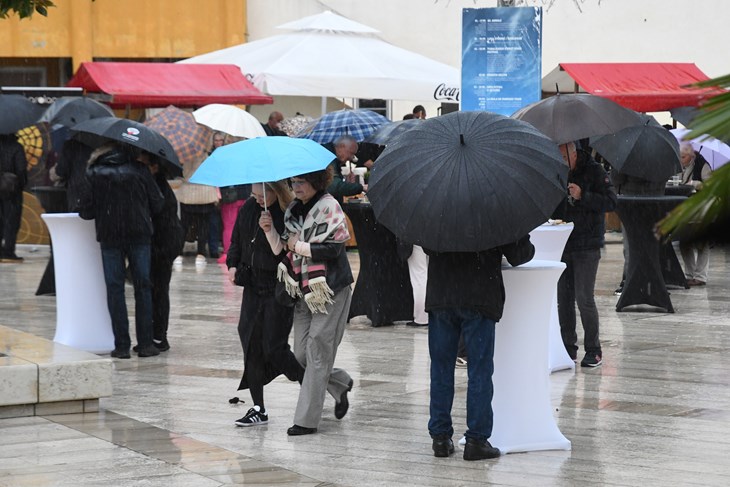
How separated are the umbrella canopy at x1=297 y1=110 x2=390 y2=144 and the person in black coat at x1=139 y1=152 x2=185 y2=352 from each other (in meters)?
3.08

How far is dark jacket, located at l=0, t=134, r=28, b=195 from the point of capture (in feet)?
58.0

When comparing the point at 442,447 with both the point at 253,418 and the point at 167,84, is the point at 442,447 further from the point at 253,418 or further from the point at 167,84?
the point at 167,84

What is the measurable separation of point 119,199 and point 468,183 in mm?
4568

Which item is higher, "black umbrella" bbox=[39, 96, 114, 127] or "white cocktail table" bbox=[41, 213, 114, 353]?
"black umbrella" bbox=[39, 96, 114, 127]

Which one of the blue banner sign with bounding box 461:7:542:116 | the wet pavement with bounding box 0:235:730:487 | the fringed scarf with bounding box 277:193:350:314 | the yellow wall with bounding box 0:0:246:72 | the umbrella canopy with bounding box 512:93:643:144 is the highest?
the yellow wall with bounding box 0:0:246:72

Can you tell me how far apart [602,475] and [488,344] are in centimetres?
83

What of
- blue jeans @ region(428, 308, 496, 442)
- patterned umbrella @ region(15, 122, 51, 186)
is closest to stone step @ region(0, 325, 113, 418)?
blue jeans @ region(428, 308, 496, 442)

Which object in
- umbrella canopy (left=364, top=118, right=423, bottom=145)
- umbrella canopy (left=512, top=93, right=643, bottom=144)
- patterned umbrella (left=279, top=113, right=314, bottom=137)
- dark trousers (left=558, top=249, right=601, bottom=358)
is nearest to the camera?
umbrella canopy (left=512, top=93, right=643, bottom=144)

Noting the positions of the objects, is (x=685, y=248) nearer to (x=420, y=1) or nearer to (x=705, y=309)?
(x=705, y=309)

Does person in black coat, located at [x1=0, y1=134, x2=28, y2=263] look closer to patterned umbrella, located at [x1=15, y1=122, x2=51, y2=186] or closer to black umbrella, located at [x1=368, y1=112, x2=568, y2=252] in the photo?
patterned umbrella, located at [x1=15, y1=122, x2=51, y2=186]

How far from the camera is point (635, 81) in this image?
2038cm

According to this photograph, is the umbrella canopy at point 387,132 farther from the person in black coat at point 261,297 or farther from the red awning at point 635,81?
the red awning at point 635,81

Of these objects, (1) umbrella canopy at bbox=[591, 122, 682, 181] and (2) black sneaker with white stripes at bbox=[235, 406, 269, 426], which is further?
(1) umbrella canopy at bbox=[591, 122, 682, 181]

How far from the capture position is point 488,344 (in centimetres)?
606
